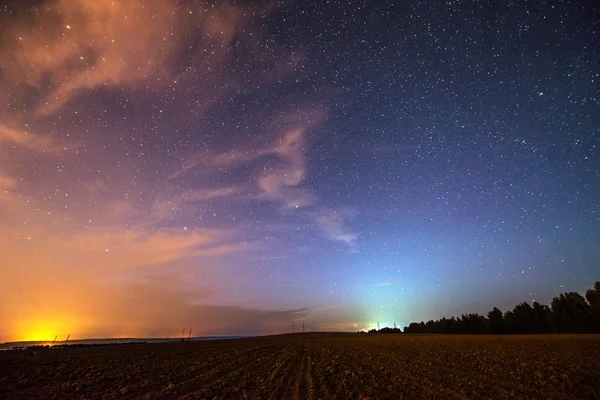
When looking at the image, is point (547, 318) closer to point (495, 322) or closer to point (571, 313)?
point (571, 313)

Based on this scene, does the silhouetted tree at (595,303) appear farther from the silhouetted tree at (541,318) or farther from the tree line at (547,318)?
the silhouetted tree at (541,318)

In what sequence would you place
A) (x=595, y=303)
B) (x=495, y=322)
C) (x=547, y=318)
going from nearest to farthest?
(x=595, y=303), (x=547, y=318), (x=495, y=322)

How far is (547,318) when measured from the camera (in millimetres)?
90250

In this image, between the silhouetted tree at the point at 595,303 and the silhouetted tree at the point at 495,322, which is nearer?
the silhouetted tree at the point at 595,303

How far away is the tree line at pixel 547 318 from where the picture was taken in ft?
264

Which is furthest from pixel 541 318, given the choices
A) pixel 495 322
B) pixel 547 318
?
pixel 495 322

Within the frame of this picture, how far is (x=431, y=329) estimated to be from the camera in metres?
154

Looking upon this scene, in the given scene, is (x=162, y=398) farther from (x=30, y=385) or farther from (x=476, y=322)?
(x=476, y=322)

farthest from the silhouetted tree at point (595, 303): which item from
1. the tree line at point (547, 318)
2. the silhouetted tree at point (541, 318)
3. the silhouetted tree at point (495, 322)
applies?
the silhouetted tree at point (495, 322)

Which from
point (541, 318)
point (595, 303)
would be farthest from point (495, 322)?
point (595, 303)

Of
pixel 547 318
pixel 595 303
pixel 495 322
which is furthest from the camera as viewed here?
pixel 495 322

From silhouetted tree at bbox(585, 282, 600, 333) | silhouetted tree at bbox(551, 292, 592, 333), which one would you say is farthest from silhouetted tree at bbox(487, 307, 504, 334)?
silhouetted tree at bbox(585, 282, 600, 333)

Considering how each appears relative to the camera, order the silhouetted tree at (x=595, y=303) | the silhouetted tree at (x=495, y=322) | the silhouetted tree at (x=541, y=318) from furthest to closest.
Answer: the silhouetted tree at (x=495, y=322)
the silhouetted tree at (x=541, y=318)
the silhouetted tree at (x=595, y=303)

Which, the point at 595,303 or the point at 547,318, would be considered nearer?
the point at 595,303
